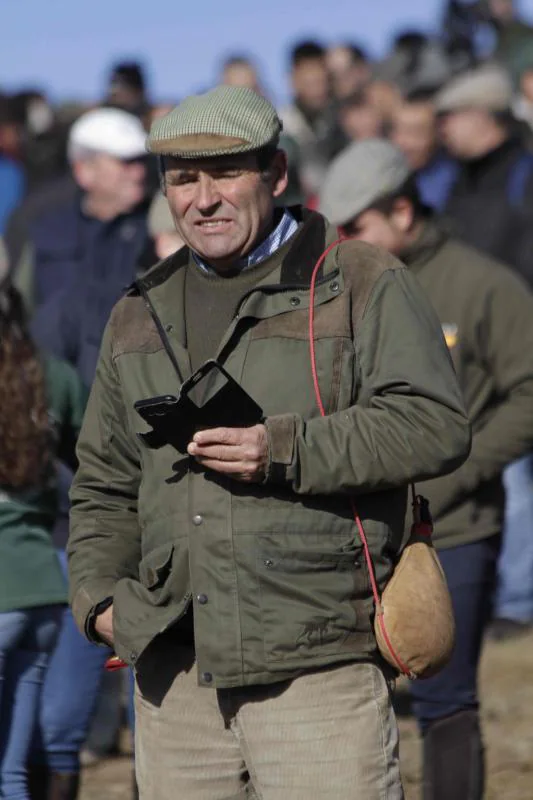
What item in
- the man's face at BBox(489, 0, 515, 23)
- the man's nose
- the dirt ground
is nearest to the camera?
the man's nose

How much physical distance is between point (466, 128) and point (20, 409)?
481cm

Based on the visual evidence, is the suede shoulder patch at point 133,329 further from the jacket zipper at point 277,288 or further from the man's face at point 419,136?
the man's face at point 419,136

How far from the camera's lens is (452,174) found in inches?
389

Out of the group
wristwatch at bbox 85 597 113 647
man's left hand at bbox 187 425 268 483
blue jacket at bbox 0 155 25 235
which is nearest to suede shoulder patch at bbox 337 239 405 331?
man's left hand at bbox 187 425 268 483

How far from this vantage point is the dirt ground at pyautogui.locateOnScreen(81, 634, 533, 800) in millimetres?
6231

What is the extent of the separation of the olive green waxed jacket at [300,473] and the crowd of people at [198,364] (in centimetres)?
5

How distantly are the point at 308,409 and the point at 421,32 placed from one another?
1039cm

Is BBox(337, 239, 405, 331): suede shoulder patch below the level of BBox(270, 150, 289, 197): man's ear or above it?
below

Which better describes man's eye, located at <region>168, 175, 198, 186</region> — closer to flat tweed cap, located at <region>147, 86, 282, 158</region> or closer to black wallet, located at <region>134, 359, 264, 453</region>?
flat tweed cap, located at <region>147, 86, 282, 158</region>

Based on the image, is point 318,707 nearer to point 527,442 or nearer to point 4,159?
point 527,442

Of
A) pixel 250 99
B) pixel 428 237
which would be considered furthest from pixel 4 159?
pixel 250 99

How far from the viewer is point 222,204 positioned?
11.8ft

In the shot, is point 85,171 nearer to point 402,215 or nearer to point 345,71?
point 402,215

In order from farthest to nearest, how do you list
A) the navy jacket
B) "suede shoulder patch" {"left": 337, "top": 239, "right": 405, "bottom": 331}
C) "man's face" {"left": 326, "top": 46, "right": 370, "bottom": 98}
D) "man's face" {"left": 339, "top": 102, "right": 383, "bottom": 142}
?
"man's face" {"left": 326, "top": 46, "right": 370, "bottom": 98} < "man's face" {"left": 339, "top": 102, "right": 383, "bottom": 142} < the navy jacket < "suede shoulder patch" {"left": 337, "top": 239, "right": 405, "bottom": 331}
